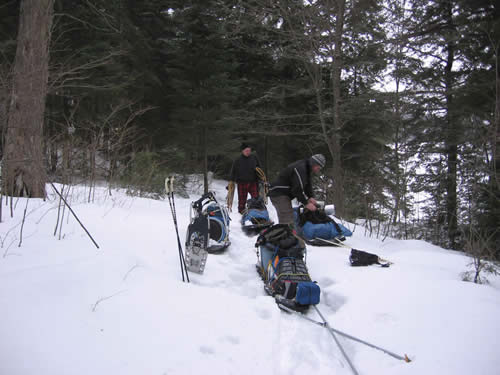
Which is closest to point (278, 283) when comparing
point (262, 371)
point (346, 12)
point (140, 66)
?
point (262, 371)

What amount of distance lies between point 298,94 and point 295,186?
6.63 metres

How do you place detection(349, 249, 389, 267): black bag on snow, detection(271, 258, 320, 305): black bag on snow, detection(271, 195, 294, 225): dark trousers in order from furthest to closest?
1. detection(271, 195, 294, 225): dark trousers
2. detection(349, 249, 389, 267): black bag on snow
3. detection(271, 258, 320, 305): black bag on snow

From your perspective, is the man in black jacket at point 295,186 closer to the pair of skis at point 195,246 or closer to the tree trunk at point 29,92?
the pair of skis at point 195,246

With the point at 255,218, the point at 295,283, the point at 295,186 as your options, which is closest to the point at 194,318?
the point at 295,283

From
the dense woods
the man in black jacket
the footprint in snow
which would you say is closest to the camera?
the footprint in snow

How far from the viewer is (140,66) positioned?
12.4 meters

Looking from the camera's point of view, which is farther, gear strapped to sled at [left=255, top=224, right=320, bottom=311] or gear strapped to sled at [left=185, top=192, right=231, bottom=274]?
gear strapped to sled at [left=185, top=192, right=231, bottom=274]

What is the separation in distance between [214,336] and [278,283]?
1.02 metres

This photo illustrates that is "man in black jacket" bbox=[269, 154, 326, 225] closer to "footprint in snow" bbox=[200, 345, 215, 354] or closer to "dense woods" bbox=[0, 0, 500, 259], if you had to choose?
"dense woods" bbox=[0, 0, 500, 259]

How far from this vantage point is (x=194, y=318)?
2246 millimetres

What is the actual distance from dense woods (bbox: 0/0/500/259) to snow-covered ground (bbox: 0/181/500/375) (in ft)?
7.48

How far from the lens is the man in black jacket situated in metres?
4.72

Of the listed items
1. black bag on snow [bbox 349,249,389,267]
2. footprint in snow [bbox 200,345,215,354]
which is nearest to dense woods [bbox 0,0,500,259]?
black bag on snow [bbox 349,249,389,267]

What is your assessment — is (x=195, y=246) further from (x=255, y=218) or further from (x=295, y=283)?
(x=255, y=218)
